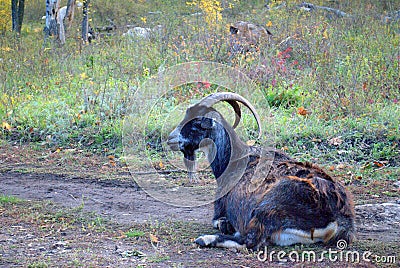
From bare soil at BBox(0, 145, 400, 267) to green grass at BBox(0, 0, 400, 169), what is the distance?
4.83 feet

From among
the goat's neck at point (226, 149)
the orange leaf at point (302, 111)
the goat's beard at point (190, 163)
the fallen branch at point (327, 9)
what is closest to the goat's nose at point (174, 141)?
the goat's beard at point (190, 163)

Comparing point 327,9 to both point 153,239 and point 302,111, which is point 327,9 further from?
point 153,239

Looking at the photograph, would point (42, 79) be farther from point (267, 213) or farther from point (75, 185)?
point (267, 213)

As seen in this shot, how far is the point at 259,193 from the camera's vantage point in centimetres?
526

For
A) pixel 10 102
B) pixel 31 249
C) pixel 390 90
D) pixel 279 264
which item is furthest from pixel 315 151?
pixel 10 102

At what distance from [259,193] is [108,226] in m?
1.76

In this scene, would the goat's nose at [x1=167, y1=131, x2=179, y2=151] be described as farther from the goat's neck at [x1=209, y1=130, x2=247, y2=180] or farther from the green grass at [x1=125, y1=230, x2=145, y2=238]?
the green grass at [x1=125, y1=230, x2=145, y2=238]

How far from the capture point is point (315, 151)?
888cm

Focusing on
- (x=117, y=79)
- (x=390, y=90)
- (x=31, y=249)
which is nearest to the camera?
(x=31, y=249)

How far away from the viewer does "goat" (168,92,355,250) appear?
5023 mm

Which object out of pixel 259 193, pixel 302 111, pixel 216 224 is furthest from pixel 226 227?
pixel 302 111

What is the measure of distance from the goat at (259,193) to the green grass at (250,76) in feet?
5.16

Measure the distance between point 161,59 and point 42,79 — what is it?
2.68 meters

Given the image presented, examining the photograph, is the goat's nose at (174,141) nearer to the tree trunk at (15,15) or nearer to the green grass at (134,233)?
the green grass at (134,233)
